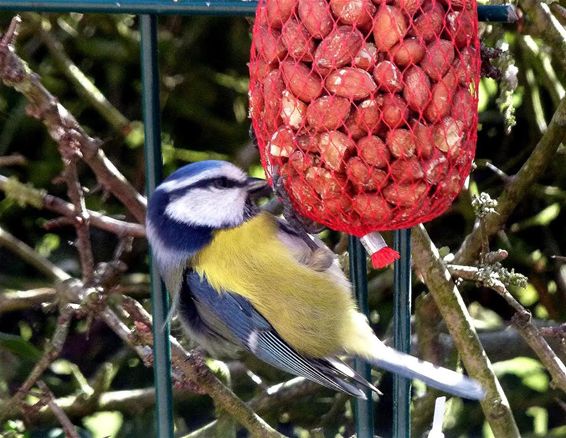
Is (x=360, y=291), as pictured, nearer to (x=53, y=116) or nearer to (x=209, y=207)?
(x=209, y=207)

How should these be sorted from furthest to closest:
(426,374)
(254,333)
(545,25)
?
1. (545,25)
2. (254,333)
3. (426,374)

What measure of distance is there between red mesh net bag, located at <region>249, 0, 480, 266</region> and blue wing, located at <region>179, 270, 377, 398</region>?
1.12ft

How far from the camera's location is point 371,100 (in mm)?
1465

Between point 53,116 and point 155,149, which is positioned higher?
point 53,116

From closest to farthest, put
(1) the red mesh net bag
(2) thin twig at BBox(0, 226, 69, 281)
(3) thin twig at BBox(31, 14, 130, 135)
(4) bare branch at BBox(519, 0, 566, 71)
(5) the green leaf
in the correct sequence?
1. (1) the red mesh net bag
2. (4) bare branch at BBox(519, 0, 566, 71)
3. (5) the green leaf
4. (2) thin twig at BBox(0, 226, 69, 281)
5. (3) thin twig at BBox(31, 14, 130, 135)

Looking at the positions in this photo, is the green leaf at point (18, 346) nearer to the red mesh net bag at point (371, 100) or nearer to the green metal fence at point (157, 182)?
the green metal fence at point (157, 182)

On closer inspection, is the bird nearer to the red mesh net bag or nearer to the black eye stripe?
the black eye stripe

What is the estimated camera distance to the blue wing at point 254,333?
183 cm

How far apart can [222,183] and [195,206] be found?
0.22ft

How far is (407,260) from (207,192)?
0.36 metres

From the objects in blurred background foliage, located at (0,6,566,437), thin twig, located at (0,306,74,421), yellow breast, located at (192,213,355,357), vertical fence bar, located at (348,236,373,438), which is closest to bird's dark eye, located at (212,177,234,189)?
yellow breast, located at (192,213,355,357)

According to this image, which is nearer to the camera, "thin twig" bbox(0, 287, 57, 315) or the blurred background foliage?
"thin twig" bbox(0, 287, 57, 315)

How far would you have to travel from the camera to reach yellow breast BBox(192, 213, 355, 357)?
1.88 m

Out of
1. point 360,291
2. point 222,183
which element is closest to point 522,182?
point 360,291
